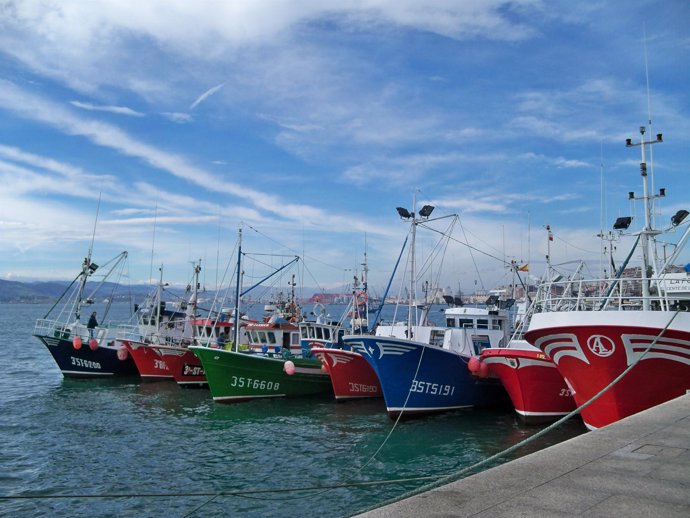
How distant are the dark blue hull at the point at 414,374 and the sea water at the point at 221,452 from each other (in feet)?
1.78

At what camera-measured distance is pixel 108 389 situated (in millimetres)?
24297

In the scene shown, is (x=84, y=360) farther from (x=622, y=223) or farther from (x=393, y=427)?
(x=622, y=223)

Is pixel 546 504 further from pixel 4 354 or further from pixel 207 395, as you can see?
pixel 4 354

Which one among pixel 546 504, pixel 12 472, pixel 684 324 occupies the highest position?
pixel 684 324

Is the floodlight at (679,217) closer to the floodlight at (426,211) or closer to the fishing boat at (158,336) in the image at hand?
the floodlight at (426,211)

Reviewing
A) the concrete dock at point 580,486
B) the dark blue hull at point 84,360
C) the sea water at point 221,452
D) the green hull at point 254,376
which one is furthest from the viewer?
the dark blue hull at point 84,360

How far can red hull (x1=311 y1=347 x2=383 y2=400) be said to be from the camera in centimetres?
2083

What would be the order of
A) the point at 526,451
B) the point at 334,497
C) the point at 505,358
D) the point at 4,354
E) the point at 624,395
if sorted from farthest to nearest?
the point at 4,354 → the point at 505,358 → the point at 526,451 → the point at 624,395 → the point at 334,497

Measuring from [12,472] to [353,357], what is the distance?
11.6 metres

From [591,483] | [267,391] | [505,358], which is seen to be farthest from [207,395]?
[591,483]

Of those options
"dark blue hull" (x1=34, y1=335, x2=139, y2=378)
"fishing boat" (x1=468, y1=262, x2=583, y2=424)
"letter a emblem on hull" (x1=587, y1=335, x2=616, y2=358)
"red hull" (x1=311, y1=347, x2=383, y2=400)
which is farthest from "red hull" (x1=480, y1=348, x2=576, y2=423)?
"dark blue hull" (x1=34, y1=335, x2=139, y2=378)

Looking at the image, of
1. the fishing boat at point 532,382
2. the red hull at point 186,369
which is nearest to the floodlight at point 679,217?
the fishing boat at point 532,382

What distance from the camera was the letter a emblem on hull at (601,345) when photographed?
11.5 meters

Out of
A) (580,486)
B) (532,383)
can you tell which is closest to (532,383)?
(532,383)
